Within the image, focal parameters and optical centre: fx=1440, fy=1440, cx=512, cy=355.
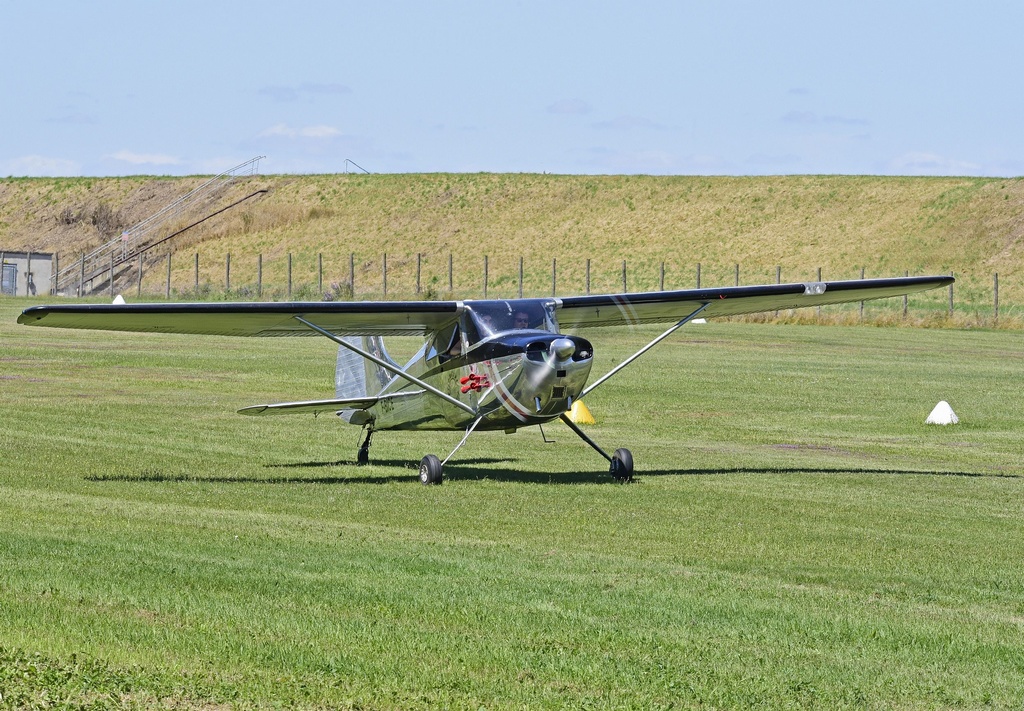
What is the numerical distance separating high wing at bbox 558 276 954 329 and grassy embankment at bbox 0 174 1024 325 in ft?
216

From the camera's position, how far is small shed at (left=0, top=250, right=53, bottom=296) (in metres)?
93.3

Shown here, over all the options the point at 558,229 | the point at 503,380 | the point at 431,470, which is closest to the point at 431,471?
the point at 431,470

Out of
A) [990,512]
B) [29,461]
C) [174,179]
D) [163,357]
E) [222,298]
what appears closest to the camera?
[990,512]

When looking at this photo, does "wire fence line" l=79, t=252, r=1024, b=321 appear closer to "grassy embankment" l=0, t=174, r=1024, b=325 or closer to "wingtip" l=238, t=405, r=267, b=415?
"grassy embankment" l=0, t=174, r=1024, b=325

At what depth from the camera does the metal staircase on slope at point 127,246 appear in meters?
111

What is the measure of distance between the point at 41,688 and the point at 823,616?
15.9ft

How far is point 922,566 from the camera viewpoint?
448 inches

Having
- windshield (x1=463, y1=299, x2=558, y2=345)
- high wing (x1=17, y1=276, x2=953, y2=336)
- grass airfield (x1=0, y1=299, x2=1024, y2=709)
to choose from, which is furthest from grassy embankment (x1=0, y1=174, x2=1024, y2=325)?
windshield (x1=463, y1=299, x2=558, y2=345)

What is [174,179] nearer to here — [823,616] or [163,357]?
[163,357]

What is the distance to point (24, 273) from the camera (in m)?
94.8

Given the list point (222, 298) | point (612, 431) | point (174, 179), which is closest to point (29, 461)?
point (612, 431)

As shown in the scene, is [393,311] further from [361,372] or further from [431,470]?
[361,372]

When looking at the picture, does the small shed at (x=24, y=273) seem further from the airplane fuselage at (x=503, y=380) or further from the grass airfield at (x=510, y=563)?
the airplane fuselage at (x=503, y=380)

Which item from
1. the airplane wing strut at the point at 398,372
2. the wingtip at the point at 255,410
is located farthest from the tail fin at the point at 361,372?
the wingtip at the point at 255,410
